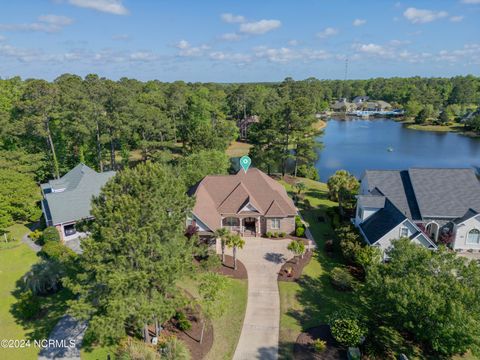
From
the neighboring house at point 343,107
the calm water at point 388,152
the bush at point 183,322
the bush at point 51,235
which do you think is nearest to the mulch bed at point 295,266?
the bush at point 183,322

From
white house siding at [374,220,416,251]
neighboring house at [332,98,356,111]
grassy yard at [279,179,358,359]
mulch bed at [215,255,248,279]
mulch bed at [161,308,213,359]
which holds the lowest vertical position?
mulch bed at [161,308,213,359]

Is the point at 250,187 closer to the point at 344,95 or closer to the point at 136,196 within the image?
the point at 136,196

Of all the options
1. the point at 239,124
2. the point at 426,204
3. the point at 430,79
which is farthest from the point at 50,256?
the point at 430,79

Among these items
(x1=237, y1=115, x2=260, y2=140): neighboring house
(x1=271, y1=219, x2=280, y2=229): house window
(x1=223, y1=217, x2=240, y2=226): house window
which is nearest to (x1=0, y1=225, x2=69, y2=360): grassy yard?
(x1=223, y1=217, x2=240, y2=226): house window

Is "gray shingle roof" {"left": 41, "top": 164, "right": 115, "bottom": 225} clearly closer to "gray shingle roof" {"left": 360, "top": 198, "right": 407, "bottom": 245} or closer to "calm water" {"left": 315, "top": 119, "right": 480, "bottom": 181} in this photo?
"gray shingle roof" {"left": 360, "top": 198, "right": 407, "bottom": 245}

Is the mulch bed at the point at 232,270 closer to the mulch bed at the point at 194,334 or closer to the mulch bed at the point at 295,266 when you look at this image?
the mulch bed at the point at 295,266

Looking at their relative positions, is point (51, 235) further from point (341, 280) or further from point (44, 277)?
point (341, 280)

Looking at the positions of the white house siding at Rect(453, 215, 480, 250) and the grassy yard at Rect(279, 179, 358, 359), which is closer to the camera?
the grassy yard at Rect(279, 179, 358, 359)
